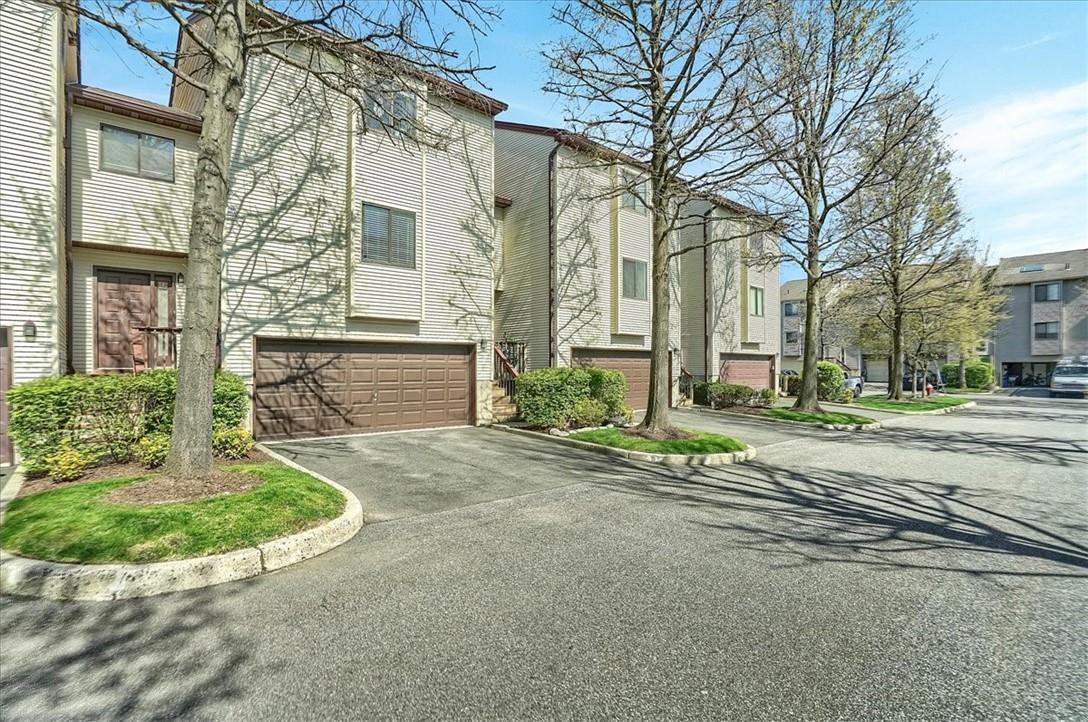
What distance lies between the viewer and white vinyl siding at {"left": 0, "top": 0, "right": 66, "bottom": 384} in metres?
8.00

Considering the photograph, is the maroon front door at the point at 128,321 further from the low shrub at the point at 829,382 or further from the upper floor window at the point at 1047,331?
the upper floor window at the point at 1047,331

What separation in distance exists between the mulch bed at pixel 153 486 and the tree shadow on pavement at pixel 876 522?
5150 mm

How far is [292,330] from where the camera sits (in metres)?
11.4

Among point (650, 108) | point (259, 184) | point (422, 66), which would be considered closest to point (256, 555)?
point (422, 66)

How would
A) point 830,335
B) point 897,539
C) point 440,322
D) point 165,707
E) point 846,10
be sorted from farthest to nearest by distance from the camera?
point 830,335, point 846,10, point 440,322, point 897,539, point 165,707

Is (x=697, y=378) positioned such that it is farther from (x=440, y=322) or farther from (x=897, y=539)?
(x=897, y=539)

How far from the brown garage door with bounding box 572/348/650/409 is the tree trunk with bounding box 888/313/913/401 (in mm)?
13778

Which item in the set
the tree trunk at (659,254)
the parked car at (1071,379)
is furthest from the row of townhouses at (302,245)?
the parked car at (1071,379)

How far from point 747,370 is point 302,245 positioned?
65.6 ft

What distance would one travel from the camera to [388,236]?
12781mm

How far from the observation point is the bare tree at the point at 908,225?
18.4 meters

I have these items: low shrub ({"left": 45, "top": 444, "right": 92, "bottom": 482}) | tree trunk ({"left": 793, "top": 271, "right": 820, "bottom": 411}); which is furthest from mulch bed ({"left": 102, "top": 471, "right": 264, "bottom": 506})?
tree trunk ({"left": 793, "top": 271, "right": 820, "bottom": 411})

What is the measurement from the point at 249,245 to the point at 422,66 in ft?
19.2

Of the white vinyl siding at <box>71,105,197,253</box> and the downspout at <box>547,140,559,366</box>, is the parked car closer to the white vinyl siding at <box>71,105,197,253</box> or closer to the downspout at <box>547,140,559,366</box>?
the downspout at <box>547,140,559,366</box>
